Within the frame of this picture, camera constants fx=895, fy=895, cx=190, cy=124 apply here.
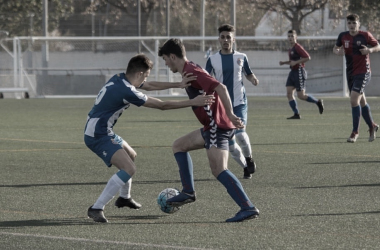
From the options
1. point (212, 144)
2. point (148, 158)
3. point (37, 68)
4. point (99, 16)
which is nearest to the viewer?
point (212, 144)

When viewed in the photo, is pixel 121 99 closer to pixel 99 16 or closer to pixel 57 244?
pixel 57 244

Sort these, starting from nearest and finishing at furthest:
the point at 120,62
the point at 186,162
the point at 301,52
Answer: the point at 186,162 → the point at 301,52 → the point at 120,62

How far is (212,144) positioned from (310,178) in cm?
304

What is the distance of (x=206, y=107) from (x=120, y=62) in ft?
106

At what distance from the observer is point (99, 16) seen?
136ft

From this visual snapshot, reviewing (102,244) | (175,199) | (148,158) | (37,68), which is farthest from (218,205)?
(37,68)

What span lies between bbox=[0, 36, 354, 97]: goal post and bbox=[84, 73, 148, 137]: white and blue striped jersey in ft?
87.5

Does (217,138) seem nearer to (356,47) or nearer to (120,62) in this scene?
(356,47)

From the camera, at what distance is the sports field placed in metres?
6.73

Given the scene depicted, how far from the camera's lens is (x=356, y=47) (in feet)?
48.9

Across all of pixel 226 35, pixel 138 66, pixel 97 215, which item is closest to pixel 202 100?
pixel 138 66

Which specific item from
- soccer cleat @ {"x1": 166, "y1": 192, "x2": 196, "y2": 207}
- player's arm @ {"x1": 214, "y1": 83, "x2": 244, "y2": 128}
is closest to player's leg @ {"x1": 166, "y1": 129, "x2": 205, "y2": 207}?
soccer cleat @ {"x1": 166, "y1": 192, "x2": 196, "y2": 207}

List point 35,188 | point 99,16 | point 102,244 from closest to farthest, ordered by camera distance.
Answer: point 102,244 → point 35,188 → point 99,16

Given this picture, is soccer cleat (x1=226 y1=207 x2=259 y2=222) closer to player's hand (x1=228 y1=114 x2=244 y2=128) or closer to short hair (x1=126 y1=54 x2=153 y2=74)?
player's hand (x1=228 y1=114 x2=244 y2=128)
